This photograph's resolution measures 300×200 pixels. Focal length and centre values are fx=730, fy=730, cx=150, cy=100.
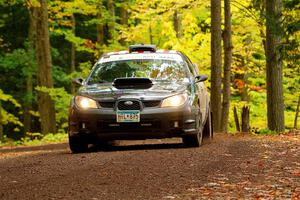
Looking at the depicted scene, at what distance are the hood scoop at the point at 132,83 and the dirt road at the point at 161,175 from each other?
1467mm

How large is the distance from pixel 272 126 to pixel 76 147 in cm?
794

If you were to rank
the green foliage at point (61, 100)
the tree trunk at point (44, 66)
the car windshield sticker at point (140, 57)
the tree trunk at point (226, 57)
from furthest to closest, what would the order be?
the green foliage at point (61, 100), the tree trunk at point (44, 66), the tree trunk at point (226, 57), the car windshield sticker at point (140, 57)

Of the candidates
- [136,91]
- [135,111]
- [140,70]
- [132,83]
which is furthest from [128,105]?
[140,70]

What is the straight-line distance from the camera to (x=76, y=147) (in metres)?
12.3

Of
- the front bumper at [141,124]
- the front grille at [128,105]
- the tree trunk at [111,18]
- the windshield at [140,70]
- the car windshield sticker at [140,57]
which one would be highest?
the tree trunk at [111,18]

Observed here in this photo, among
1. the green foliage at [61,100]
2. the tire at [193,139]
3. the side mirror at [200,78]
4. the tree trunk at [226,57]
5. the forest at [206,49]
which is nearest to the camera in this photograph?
the tire at [193,139]

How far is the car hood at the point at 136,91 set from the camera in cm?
1165

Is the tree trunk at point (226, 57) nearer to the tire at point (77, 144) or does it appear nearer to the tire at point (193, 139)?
the tire at point (193, 139)

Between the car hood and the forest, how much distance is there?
4262 millimetres

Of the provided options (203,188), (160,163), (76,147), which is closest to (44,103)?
(76,147)

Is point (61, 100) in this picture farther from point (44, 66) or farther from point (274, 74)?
point (274, 74)

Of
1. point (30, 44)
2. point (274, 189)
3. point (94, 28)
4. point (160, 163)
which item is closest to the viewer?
point (274, 189)

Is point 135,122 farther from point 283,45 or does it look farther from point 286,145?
point 283,45

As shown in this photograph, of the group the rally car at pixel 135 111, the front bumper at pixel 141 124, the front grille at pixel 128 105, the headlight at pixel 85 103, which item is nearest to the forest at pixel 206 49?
the rally car at pixel 135 111
